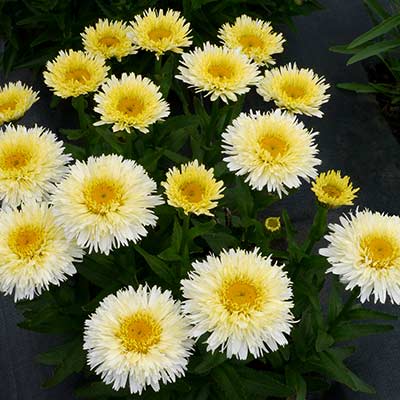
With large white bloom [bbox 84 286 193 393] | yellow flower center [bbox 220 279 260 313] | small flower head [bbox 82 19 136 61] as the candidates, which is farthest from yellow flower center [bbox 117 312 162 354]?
small flower head [bbox 82 19 136 61]

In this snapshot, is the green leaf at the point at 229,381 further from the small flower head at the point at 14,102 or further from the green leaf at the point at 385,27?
the green leaf at the point at 385,27

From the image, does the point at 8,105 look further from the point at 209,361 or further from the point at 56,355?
the point at 209,361

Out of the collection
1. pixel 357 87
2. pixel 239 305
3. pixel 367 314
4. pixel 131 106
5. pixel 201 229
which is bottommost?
pixel 239 305

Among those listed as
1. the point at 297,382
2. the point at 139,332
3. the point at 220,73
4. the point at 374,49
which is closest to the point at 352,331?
the point at 297,382

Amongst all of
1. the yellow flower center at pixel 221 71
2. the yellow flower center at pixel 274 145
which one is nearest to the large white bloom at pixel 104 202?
the yellow flower center at pixel 274 145

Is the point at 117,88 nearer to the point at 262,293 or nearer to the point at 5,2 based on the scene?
the point at 262,293

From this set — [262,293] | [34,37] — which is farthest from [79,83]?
[34,37]
